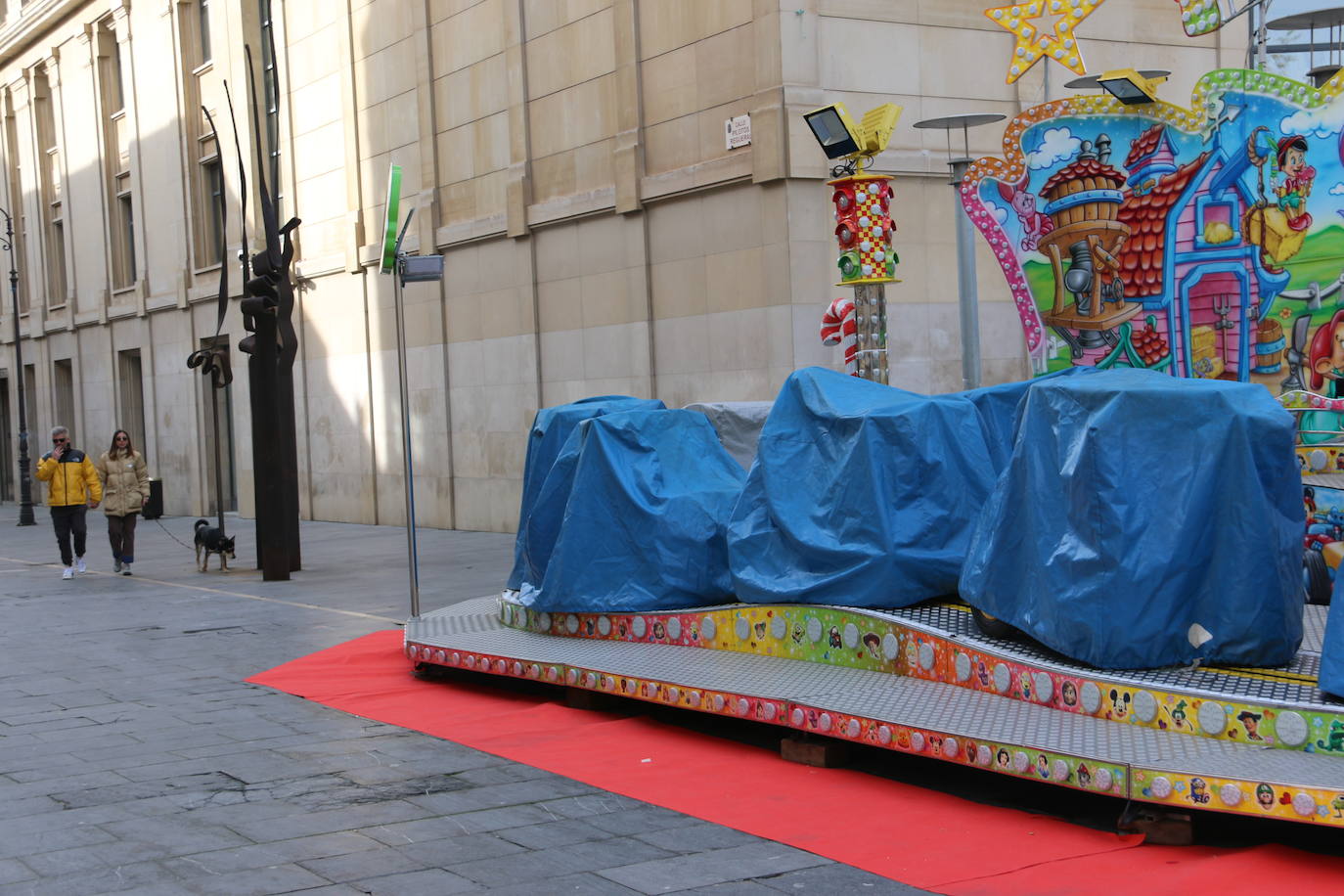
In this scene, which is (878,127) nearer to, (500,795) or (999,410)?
(999,410)

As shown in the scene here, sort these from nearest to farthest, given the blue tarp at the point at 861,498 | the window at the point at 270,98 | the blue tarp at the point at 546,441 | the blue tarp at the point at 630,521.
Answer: the blue tarp at the point at 861,498
the blue tarp at the point at 630,521
the blue tarp at the point at 546,441
the window at the point at 270,98

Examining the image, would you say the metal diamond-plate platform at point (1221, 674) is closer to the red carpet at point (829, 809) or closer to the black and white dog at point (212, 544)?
the red carpet at point (829, 809)

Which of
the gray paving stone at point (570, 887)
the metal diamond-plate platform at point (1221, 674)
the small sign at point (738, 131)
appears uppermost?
the small sign at point (738, 131)

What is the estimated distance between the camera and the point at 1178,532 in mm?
6453

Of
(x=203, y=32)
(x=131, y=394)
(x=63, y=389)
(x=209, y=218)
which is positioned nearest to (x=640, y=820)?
(x=209, y=218)

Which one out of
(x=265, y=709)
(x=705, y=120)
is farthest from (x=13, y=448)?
(x=265, y=709)

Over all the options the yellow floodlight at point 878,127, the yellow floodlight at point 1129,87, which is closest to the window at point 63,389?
the yellow floodlight at point 878,127

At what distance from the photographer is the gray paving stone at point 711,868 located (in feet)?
18.5

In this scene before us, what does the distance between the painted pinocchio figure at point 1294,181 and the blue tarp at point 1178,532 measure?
353 centimetres

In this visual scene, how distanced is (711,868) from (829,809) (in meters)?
1.01

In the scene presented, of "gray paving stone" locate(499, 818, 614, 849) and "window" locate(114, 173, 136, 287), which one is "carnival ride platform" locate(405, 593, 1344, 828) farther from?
"window" locate(114, 173, 136, 287)

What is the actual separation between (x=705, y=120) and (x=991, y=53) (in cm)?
395

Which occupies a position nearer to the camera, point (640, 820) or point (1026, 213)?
point (640, 820)

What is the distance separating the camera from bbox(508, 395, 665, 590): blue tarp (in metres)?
10.6
